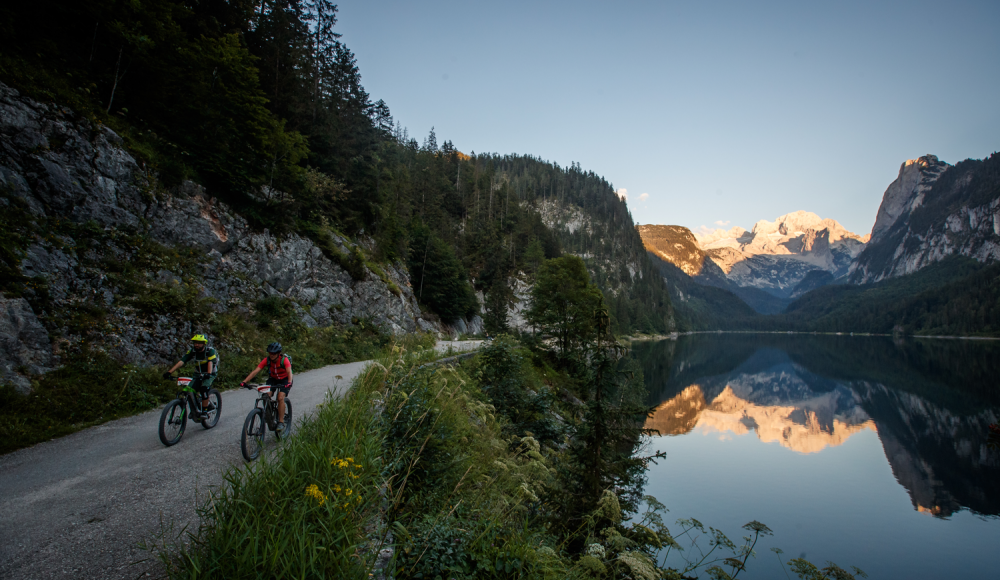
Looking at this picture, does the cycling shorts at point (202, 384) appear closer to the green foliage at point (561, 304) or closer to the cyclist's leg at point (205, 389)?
the cyclist's leg at point (205, 389)

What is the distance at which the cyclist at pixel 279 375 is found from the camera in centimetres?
676

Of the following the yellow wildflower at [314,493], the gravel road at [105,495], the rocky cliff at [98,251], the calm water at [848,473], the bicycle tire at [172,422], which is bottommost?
the calm water at [848,473]

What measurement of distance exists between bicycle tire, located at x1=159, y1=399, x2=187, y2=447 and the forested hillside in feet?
38.0

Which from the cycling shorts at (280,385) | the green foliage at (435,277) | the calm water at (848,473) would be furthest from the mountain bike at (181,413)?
the green foliage at (435,277)

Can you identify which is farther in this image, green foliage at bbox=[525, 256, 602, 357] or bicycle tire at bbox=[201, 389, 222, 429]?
green foliage at bbox=[525, 256, 602, 357]

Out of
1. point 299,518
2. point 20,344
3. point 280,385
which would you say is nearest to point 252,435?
point 280,385

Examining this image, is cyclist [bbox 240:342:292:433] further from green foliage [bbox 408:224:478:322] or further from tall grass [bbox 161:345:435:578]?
green foliage [bbox 408:224:478:322]

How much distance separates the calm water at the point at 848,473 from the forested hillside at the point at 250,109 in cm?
1911

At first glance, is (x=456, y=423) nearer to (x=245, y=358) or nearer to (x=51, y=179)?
(x=245, y=358)

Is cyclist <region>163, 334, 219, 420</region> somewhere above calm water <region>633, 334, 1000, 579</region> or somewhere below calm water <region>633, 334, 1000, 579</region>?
above

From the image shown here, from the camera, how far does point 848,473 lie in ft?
72.1

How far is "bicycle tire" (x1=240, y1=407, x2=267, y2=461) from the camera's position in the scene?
5953 mm

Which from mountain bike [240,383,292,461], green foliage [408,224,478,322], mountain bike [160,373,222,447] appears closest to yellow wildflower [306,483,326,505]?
mountain bike [240,383,292,461]

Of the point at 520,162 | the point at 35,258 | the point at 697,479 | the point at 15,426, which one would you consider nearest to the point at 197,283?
the point at 35,258
